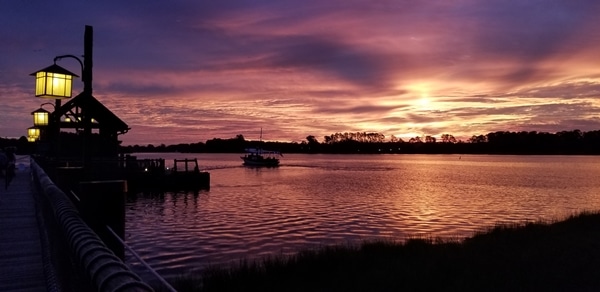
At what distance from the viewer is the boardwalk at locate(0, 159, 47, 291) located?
6438 mm

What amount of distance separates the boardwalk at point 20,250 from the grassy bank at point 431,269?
4.33 m

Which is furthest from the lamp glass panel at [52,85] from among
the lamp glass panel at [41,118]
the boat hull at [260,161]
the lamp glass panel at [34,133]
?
the boat hull at [260,161]

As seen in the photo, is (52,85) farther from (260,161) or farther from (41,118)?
(260,161)

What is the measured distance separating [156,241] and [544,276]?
16258 mm

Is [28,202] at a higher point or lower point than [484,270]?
higher

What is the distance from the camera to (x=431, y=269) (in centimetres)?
1360

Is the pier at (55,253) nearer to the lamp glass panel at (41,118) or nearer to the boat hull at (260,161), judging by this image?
the lamp glass panel at (41,118)

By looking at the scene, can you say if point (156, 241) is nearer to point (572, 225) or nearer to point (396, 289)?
point (396, 289)

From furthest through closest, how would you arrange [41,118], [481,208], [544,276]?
1. [481,208]
2. [41,118]
3. [544,276]

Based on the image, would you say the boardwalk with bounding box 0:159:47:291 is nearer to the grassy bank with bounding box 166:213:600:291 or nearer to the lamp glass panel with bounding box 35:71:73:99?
the lamp glass panel with bounding box 35:71:73:99

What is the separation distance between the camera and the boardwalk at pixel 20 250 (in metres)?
6.44

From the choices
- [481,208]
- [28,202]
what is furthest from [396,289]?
[481,208]

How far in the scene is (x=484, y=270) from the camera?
13.5 meters

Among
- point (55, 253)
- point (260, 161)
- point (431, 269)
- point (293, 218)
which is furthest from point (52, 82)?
point (260, 161)
